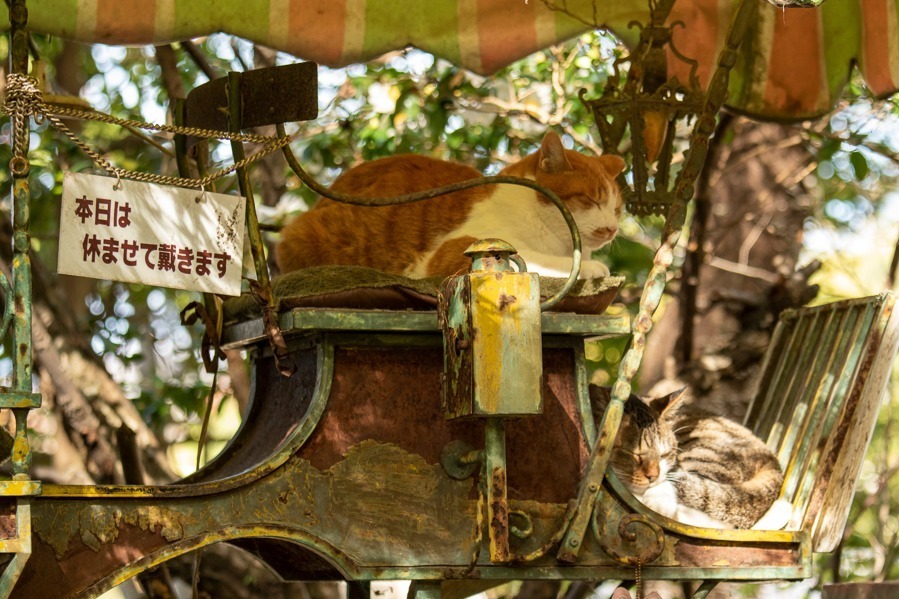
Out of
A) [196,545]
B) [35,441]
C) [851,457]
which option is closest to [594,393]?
[851,457]

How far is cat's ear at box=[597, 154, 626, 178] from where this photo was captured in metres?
3.19

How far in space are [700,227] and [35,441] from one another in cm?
329

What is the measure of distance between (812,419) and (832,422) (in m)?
0.17

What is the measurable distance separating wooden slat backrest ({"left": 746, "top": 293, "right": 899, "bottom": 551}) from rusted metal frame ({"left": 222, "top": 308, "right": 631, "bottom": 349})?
24.8 inches

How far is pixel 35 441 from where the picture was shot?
556 centimetres

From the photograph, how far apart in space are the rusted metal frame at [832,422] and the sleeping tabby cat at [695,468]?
3.7 inches

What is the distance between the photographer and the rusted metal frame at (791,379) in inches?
122

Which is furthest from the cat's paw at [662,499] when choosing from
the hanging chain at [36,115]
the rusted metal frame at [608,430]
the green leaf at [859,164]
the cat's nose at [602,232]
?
the green leaf at [859,164]

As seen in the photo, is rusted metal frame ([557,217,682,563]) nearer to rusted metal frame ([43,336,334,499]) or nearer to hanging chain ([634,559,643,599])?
hanging chain ([634,559,643,599])

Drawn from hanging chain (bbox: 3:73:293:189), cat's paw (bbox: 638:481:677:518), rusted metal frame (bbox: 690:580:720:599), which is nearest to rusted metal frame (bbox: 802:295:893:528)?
rusted metal frame (bbox: 690:580:720:599)

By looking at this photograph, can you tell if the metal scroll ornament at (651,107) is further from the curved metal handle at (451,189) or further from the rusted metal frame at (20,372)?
the rusted metal frame at (20,372)

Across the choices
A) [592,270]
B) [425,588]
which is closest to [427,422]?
[425,588]

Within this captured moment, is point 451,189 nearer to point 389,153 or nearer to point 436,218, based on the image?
point 436,218

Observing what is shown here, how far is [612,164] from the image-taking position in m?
3.21
